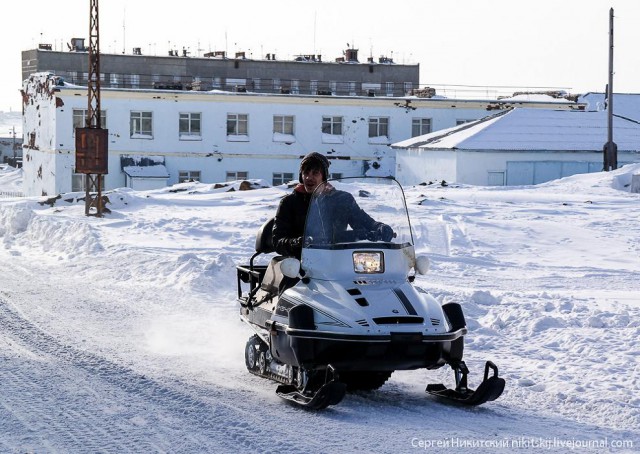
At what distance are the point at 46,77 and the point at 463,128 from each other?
21.7 meters

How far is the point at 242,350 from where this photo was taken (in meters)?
11.4

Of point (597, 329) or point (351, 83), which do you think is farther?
point (351, 83)

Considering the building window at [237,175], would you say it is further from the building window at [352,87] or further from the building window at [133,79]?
the building window at [352,87]

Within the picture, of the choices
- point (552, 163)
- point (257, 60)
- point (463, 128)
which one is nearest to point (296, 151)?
point (463, 128)

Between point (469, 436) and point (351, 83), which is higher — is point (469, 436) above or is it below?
below

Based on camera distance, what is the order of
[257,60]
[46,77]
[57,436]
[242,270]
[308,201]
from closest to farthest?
1. [57,436]
2. [308,201]
3. [242,270]
4. [46,77]
5. [257,60]

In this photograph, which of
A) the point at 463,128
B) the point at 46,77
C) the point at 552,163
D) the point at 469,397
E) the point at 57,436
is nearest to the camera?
the point at 57,436

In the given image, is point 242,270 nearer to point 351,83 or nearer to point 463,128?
point 463,128

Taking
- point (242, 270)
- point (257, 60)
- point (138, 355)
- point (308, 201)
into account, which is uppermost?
point (257, 60)

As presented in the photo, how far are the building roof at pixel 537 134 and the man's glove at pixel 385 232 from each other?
40.1m

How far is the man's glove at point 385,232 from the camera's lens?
9531 mm

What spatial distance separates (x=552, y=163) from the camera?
50.2 metres

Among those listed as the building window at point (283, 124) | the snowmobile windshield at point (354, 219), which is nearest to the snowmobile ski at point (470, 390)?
the snowmobile windshield at point (354, 219)

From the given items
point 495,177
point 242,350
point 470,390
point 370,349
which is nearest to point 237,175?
point 495,177
